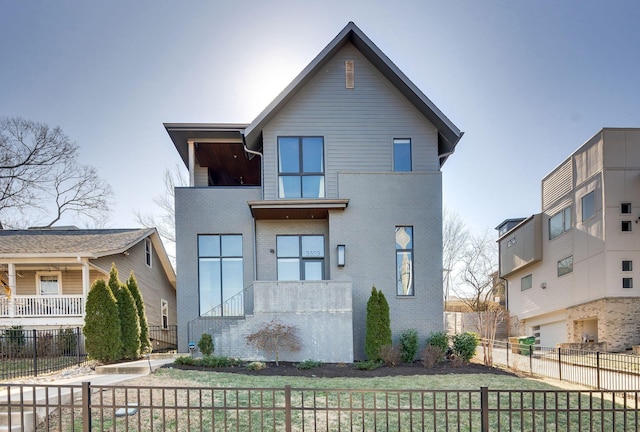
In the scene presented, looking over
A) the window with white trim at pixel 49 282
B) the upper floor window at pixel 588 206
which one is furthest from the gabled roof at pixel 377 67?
the window with white trim at pixel 49 282

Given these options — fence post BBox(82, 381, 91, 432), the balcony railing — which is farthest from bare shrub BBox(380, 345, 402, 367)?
the balcony railing

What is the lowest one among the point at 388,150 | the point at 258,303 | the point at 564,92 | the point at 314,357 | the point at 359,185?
the point at 314,357

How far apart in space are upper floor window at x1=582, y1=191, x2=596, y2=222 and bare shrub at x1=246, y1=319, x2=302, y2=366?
15623mm

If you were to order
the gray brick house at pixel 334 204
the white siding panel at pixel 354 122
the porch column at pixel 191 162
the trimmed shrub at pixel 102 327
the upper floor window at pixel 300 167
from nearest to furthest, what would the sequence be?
1. the trimmed shrub at pixel 102 327
2. the gray brick house at pixel 334 204
3. the upper floor window at pixel 300 167
4. the white siding panel at pixel 354 122
5. the porch column at pixel 191 162

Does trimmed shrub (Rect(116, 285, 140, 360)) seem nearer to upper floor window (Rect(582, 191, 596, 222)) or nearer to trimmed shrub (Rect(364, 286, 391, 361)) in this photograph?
trimmed shrub (Rect(364, 286, 391, 361))

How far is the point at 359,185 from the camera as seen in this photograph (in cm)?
1370

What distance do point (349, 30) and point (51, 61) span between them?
9757 mm

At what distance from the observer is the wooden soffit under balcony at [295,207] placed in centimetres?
1302

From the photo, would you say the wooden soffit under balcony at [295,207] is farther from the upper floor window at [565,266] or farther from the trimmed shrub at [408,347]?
the upper floor window at [565,266]

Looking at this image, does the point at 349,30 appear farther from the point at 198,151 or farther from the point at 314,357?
the point at 314,357

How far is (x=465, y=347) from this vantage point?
→ 1245 centimetres

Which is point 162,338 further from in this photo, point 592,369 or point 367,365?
point 592,369

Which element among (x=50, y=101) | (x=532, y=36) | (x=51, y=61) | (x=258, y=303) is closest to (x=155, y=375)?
(x=258, y=303)

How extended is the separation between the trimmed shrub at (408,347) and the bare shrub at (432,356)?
40 cm
